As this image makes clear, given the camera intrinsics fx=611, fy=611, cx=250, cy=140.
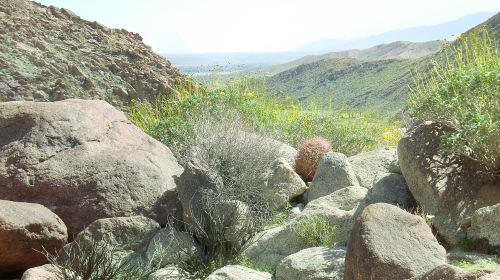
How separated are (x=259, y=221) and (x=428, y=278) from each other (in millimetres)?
4875

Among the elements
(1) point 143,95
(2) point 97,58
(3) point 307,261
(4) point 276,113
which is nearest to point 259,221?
(3) point 307,261

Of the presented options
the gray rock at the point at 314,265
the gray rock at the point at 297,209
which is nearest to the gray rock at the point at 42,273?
the gray rock at the point at 314,265

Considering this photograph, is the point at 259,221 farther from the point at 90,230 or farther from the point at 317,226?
the point at 90,230

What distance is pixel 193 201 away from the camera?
7.87 metres

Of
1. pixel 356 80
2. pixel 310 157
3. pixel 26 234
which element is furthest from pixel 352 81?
pixel 26 234

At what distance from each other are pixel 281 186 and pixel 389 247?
3.74 meters

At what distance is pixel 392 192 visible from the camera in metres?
8.02

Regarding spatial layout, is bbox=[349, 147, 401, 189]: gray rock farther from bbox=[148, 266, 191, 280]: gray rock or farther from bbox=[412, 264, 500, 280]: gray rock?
bbox=[412, 264, 500, 280]: gray rock

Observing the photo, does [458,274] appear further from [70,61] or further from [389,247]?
[70,61]

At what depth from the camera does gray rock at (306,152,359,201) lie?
29.2 feet

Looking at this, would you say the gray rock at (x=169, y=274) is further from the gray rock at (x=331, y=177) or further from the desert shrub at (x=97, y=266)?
the gray rock at (x=331, y=177)

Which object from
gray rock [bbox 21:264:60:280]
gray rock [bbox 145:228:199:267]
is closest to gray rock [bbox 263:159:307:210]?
gray rock [bbox 145:228:199:267]

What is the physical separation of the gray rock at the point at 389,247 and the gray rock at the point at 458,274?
5.63 feet

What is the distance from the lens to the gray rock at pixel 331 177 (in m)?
8.91
